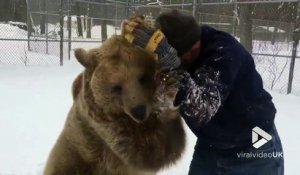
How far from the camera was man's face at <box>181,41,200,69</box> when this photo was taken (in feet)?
Result: 6.90

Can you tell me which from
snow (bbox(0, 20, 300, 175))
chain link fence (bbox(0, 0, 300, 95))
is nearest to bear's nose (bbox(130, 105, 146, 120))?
snow (bbox(0, 20, 300, 175))

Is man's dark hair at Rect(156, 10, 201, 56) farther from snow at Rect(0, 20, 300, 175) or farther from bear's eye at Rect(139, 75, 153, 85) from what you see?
snow at Rect(0, 20, 300, 175)

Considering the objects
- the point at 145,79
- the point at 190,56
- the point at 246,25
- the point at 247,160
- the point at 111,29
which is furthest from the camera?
the point at 111,29

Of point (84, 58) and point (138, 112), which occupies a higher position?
point (84, 58)

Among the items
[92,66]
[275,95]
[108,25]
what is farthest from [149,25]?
[108,25]

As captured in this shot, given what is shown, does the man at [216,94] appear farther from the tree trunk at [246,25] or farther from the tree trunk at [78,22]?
the tree trunk at [78,22]

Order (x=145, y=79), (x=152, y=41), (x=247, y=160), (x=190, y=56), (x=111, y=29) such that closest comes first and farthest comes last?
(x=152, y=41)
(x=145, y=79)
(x=190, y=56)
(x=247, y=160)
(x=111, y=29)

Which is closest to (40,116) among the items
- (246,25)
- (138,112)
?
(138,112)

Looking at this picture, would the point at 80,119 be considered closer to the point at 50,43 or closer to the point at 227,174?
the point at 227,174

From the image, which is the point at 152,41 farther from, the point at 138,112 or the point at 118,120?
the point at 118,120

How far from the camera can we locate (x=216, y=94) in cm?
190

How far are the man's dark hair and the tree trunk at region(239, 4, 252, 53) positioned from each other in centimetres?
904

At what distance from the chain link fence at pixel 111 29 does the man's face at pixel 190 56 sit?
26.6ft

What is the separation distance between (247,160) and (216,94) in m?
0.62
